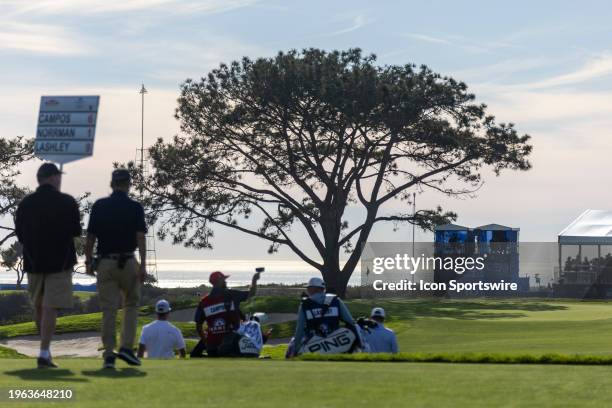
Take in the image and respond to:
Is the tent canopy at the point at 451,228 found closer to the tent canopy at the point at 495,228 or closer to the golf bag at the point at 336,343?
the tent canopy at the point at 495,228

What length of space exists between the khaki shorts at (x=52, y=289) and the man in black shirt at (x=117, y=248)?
341 mm

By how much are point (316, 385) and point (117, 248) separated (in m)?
2.79

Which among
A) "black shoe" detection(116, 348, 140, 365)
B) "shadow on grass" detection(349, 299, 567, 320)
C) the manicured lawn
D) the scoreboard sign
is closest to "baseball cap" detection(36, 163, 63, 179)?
"black shoe" detection(116, 348, 140, 365)

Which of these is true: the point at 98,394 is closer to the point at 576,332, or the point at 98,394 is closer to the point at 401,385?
the point at 401,385

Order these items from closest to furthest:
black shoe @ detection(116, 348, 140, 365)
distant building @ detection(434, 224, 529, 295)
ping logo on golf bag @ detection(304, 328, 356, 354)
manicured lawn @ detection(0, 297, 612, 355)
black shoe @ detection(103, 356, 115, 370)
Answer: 1. black shoe @ detection(103, 356, 115, 370)
2. black shoe @ detection(116, 348, 140, 365)
3. ping logo on golf bag @ detection(304, 328, 356, 354)
4. manicured lawn @ detection(0, 297, 612, 355)
5. distant building @ detection(434, 224, 529, 295)

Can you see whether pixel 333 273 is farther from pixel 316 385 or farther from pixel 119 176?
pixel 316 385

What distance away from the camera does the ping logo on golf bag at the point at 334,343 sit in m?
15.2

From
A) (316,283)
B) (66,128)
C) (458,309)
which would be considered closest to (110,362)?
(66,128)

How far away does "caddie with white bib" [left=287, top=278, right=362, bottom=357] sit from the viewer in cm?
1526

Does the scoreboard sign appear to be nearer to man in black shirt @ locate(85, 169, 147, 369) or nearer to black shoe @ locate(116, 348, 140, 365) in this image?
man in black shirt @ locate(85, 169, 147, 369)

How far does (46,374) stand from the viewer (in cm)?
1084

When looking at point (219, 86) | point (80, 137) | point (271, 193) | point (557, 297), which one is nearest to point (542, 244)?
point (557, 297)

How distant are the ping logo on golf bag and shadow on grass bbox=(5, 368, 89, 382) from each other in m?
4.46

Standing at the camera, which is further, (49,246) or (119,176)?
(119,176)
